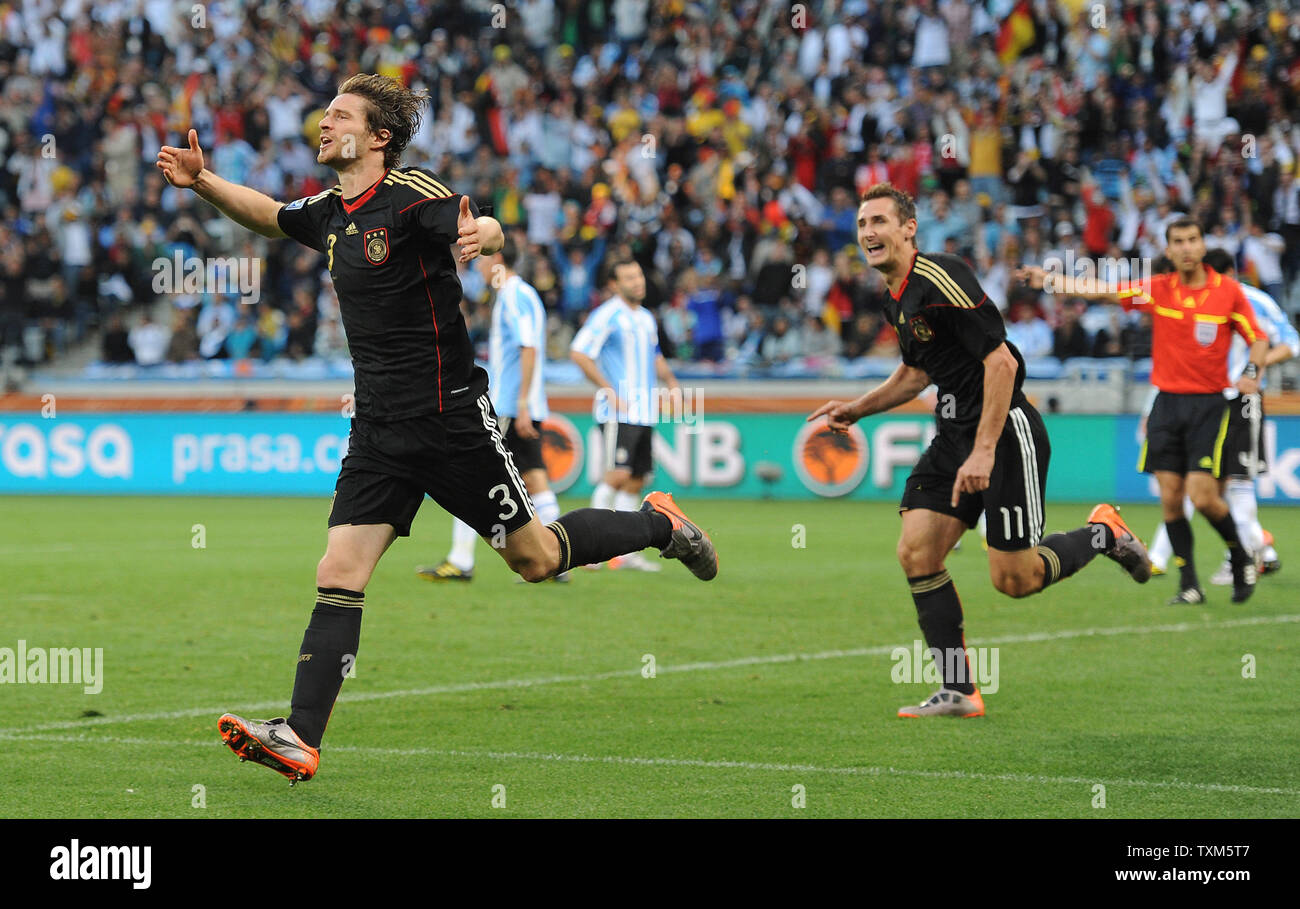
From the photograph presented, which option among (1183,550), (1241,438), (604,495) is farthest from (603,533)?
(604,495)

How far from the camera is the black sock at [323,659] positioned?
18.5 feet

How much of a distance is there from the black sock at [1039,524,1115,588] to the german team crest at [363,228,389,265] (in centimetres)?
336

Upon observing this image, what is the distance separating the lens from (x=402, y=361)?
5.98 meters

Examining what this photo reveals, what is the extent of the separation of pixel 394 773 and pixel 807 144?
61.6 ft

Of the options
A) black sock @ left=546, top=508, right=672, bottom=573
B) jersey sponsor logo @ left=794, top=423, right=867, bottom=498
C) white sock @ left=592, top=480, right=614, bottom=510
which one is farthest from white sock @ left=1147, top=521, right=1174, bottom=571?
jersey sponsor logo @ left=794, top=423, right=867, bottom=498

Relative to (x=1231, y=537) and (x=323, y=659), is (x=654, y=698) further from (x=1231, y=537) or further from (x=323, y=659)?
(x=1231, y=537)

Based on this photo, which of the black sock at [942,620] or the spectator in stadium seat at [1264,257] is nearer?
the black sock at [942,620]

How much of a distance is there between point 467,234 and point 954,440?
2812 millimetres

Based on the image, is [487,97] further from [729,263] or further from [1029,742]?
[1029,742]

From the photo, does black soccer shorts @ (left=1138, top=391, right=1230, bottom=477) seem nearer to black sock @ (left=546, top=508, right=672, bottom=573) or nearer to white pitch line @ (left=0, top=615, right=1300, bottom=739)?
white pitch line @ (left=0, top=615, right=1300, bottom=739)

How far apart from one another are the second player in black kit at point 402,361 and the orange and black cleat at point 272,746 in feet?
2.61

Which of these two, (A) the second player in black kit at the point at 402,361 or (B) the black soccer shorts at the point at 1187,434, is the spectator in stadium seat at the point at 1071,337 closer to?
(B) the black soccer shorts at the point at 1187,434

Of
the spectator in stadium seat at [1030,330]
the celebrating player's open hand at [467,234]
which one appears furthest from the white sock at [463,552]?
the spectator in stadium seat at [1030,330]

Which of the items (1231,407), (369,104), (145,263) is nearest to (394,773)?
(369,104)
